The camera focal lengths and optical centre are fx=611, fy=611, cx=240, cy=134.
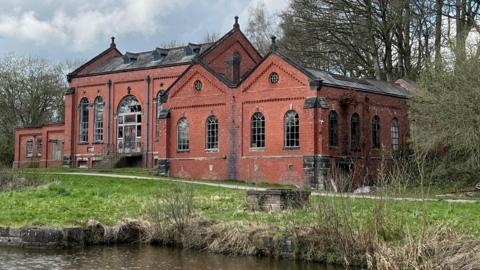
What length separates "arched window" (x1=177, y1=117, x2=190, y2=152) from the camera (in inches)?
1421

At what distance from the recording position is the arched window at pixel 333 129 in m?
31.4

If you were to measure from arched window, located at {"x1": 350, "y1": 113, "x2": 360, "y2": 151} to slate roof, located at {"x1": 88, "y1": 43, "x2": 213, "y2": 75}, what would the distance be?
14543mm

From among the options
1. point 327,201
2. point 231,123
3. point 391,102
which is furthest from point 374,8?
point 327,201

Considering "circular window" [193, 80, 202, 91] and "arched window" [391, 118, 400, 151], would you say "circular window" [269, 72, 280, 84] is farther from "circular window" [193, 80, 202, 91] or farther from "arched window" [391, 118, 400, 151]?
"arched window" [391, 118, 400, 151]

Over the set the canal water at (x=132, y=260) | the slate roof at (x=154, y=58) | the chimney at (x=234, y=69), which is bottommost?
the canal water at (x=132, y=260)

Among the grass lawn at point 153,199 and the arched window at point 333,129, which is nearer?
the grass lawn at point 153,199

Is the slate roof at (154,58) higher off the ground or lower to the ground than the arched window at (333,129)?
higher

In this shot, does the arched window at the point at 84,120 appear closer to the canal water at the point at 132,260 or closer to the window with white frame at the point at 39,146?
the window with white frame at the point at 39,146

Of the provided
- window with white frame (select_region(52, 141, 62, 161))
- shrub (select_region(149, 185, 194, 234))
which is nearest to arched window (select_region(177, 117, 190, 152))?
window with white frame (select_region(52, 141, 62, 161))

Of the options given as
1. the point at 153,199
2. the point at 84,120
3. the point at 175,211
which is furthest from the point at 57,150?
the point at 175,211

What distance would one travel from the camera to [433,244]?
11.7 meters

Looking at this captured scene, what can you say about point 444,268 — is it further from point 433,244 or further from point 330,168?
point 330,168

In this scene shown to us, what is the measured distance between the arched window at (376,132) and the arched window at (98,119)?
73.6ft

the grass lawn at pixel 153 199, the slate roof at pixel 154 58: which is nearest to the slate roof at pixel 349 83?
the grass lawn at pixel 153 199
